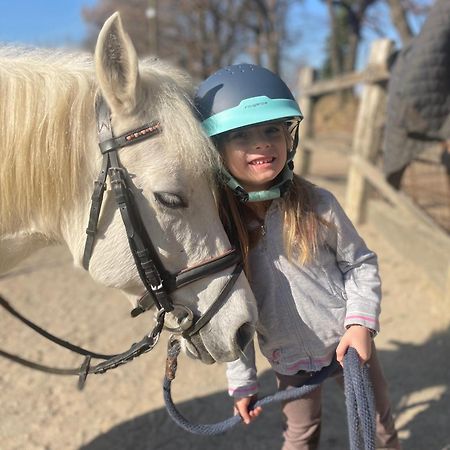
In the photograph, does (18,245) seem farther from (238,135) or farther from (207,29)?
(207,29)

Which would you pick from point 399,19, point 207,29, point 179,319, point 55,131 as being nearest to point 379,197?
point 399,19

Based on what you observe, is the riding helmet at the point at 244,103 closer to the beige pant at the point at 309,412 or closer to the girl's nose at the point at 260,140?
the girl's nose at the point at 260,140

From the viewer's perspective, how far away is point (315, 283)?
1.50 m

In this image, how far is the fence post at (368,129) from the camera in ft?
15.0

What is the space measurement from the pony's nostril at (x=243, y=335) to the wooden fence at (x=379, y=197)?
210 centimetres

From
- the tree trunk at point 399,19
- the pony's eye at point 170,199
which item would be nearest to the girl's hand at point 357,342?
the pony's eye at point 170,199

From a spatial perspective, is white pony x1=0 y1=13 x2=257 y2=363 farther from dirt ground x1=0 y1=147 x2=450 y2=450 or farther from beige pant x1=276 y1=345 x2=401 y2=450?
dirt ground x1=0 y1=147 x2=450 y2=450

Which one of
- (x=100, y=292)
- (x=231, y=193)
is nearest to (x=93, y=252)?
(x=231, y=193)

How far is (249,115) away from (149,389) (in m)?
1.93

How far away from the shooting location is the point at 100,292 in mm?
3977

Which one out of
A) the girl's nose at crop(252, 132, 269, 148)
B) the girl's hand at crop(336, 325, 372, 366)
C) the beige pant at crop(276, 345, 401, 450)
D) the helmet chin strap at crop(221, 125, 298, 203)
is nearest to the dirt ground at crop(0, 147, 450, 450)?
the beige pant at crop(276, 345, 401, 450)

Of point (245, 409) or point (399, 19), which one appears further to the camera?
point (399, 19)

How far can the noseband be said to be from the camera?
49.8 inches

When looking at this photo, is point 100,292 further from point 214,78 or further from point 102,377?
point 214,78
